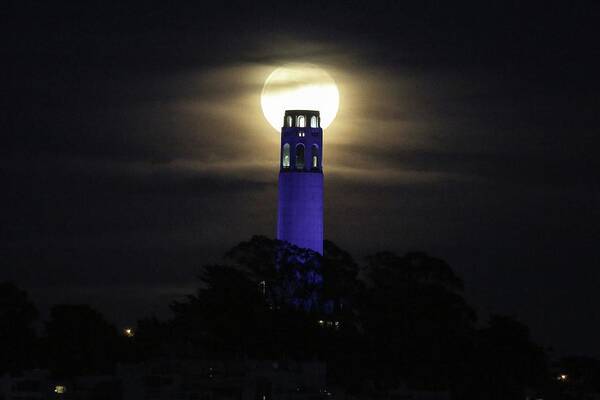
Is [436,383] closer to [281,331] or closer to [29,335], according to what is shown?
[281,331]

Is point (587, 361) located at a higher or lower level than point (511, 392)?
higher

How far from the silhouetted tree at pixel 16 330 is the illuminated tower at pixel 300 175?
25.5 m

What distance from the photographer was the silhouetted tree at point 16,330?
416 ft

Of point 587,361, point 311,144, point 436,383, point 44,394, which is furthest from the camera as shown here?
point 587,361

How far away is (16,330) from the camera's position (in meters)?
132

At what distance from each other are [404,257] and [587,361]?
167ft

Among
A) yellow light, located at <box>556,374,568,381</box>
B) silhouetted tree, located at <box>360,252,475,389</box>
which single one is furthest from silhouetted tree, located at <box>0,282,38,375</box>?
yellow light, located at <box>556,374,568,381</box>

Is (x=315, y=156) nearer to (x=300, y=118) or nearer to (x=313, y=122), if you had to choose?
(x=313, y=122)

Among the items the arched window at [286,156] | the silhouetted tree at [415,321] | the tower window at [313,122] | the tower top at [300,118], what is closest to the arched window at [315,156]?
the tower window at [313,122]

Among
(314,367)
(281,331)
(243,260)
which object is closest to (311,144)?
(243,260)

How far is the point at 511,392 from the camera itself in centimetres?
12619

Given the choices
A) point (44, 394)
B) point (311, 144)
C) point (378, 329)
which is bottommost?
point (44, 394)

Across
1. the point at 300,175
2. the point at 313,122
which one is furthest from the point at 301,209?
the point at 313,122

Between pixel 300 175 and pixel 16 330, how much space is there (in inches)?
1254
